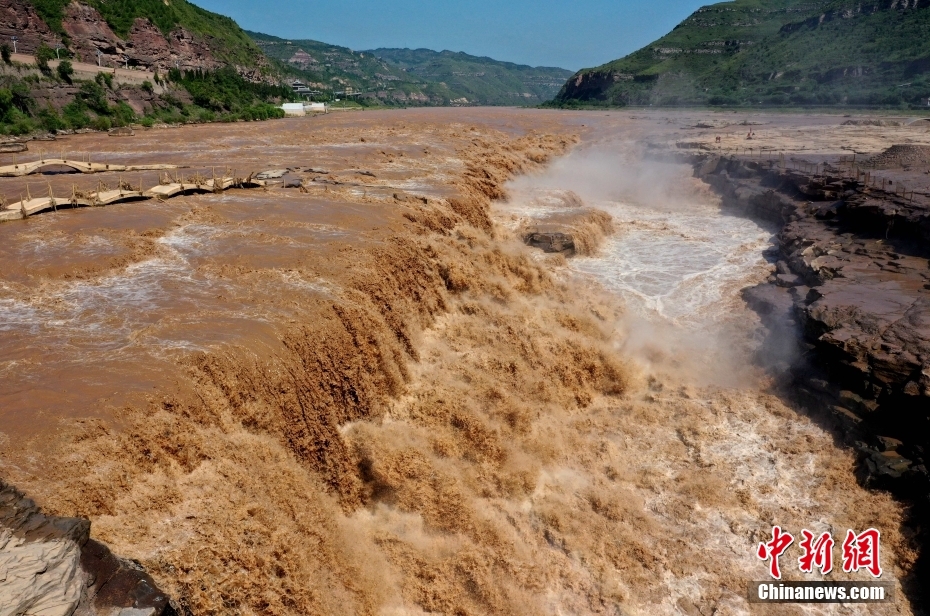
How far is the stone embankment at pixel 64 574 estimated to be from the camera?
4.14m

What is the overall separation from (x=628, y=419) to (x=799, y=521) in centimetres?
330

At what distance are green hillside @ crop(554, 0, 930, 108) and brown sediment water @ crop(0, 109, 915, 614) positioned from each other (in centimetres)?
7073

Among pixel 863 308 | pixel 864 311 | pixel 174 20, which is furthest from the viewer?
pixel 174 20

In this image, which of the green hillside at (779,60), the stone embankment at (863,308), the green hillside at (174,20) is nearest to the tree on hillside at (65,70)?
the green hillside at (174,20)

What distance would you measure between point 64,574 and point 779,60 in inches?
4169

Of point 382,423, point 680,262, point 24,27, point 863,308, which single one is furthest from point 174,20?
point 863,308

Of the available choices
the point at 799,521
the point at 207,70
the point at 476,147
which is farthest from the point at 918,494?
the point at 207,70

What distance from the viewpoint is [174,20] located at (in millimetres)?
66250

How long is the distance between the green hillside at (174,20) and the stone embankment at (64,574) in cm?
5556

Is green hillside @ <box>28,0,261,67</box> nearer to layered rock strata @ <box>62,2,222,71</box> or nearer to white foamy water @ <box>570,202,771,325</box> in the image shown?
layered rock strata @ <box>62,2,222,71</box>

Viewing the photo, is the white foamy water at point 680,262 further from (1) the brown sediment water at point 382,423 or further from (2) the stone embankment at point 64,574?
(2) the stone embankment at point 64,574

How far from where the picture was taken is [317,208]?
15.9 meters

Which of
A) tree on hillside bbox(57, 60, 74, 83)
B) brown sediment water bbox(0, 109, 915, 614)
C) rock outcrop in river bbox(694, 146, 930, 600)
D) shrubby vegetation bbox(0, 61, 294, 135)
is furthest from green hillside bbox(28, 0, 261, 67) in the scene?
rock outcrop in river bbox(694, 146, 930, 600)

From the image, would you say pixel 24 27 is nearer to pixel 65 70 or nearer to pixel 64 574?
pixel 65 70
